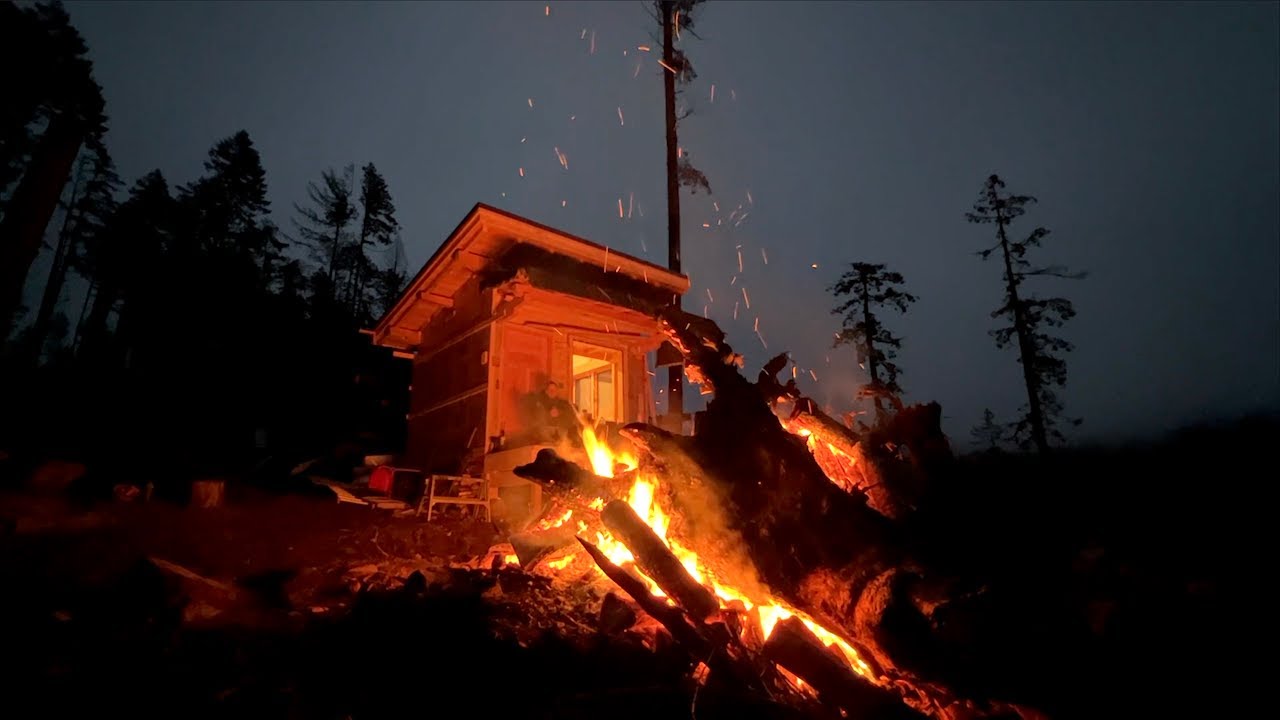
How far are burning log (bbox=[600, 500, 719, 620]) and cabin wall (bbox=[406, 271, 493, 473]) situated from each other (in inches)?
263

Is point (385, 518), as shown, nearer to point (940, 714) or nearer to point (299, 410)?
point (940, 714)

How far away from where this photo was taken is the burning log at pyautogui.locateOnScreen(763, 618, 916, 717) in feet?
13.2

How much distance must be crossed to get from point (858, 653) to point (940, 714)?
2.18 feet

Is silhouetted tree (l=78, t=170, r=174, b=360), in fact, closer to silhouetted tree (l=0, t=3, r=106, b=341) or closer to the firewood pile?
silhouetted tree (l=0, t=3, r=106, b=341)

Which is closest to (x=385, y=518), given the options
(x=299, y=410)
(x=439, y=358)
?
(x=439, y=358)

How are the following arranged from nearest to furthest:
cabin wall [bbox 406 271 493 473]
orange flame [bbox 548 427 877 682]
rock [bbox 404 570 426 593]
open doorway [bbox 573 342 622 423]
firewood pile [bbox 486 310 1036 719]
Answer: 1. firewood pile [bbox 486 310 1036 719]
2. orange flame [bbox 548 427 877 682]
3. rock [bbox 404 570 426 593]
4. cabin wall [bbox 406 271 493 473]
5. open doorway [bbox 573 342 622 423]

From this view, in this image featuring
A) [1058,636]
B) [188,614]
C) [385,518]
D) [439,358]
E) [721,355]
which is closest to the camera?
Result: [1058,636]

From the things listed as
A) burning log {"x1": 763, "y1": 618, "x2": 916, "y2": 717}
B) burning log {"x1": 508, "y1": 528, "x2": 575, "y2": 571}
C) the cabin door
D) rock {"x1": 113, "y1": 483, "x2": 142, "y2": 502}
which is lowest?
burning log {"x1": 763, "y1": 618, "x2": 916, "y2": 717}

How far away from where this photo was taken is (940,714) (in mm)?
4297

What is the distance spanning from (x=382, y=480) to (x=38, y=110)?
19.4m

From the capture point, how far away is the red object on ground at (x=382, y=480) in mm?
11534

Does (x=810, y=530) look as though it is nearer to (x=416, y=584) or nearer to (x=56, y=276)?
(x=416, y=584)

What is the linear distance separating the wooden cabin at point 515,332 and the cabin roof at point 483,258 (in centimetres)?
3

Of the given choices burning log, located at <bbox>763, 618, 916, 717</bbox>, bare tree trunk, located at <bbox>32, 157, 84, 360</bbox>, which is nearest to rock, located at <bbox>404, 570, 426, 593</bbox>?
burning log, located at <bbox>763, 618, 916, 717</bbox>
